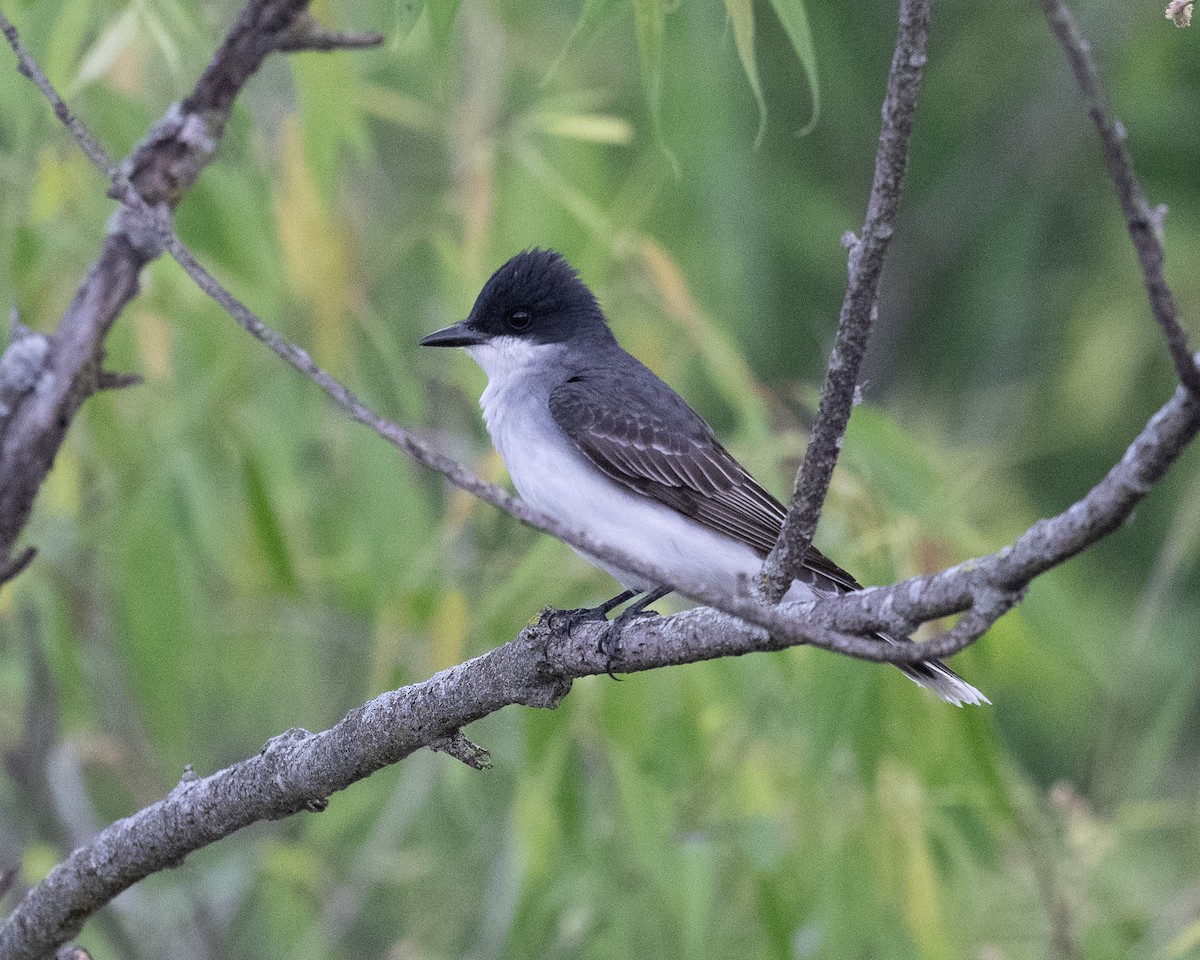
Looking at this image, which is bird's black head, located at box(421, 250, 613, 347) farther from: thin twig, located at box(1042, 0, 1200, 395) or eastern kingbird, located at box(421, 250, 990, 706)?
thin twig, located at box(1042, 0, 1200, 395)

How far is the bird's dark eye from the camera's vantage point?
3607mm

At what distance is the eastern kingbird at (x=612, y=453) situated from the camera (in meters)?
3.06

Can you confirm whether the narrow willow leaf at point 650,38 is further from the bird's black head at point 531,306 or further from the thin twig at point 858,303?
the bird's black head at point 531,306

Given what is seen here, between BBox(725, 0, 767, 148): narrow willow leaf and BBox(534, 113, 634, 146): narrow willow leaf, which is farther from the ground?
BBox(534, 113, 634, 146): narrow willow leaf

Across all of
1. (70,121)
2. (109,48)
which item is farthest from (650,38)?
(109,48)

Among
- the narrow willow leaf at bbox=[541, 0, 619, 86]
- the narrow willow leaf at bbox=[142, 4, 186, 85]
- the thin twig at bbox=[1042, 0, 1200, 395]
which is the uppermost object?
the narrow willow leaf at bbox=[142, 4, 186, 85]

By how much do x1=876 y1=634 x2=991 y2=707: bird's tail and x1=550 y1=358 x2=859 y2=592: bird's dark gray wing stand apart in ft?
0.96

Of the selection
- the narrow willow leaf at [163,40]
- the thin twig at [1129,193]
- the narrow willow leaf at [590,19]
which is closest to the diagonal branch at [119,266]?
the narrow willow leaf at [163,40]

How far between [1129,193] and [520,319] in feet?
8.02

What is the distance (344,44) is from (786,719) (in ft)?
5.55

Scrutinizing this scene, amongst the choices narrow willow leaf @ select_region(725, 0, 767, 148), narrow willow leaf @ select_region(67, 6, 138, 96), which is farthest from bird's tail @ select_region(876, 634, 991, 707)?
narrow willow leaf @ select_region(67, 6, 138, 96)

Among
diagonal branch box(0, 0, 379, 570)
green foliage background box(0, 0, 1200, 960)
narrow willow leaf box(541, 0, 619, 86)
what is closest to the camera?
narrow willow leaf box(541, 0, 619, 86)

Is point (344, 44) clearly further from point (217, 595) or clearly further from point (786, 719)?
point (217, 595)

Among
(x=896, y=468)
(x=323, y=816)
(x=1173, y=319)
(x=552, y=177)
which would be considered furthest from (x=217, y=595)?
(x=1173, y=319)
